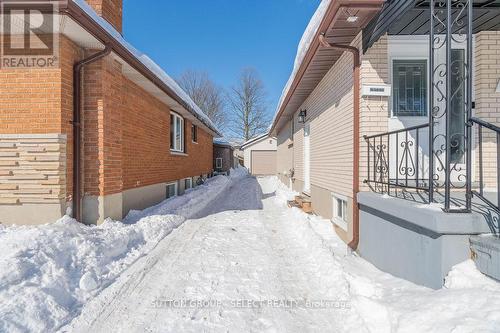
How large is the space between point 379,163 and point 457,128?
4.57ft

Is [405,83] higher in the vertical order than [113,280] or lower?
higher

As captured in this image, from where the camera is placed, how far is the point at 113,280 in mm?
3287

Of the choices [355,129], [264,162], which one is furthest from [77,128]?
[264,162]

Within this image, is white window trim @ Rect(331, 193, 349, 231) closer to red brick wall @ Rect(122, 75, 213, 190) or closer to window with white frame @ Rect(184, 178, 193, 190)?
red brick wall @ Rect(122, 75, 213, 190)

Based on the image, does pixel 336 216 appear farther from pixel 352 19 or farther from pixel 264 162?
pixel 264 162

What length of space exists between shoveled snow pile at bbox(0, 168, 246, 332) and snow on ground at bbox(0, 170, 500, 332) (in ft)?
Answer: 0.04

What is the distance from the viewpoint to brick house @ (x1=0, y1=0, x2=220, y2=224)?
430cm

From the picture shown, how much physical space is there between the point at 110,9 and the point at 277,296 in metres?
7.35

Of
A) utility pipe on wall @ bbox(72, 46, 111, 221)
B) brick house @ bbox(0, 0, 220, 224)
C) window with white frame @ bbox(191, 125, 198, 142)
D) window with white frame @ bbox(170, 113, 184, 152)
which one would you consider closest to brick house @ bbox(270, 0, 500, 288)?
brick house @ bbox(0, 0, 220, 224)

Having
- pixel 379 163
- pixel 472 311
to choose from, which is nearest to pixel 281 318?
pixel 472 311

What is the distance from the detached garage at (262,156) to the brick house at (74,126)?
23157 millimetres

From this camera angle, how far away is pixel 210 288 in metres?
3.13

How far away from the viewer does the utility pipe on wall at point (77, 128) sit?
182 inches

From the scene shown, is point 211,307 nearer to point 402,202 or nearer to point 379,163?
point 402,202
